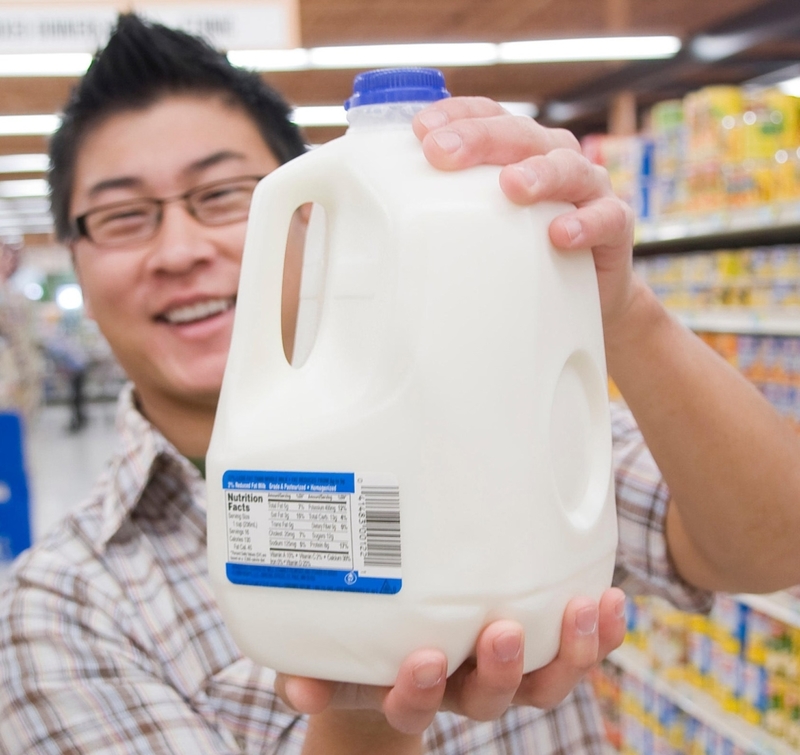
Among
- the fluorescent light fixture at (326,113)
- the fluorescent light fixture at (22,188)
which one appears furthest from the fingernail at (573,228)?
the fluorescent light fixture at (22,188)

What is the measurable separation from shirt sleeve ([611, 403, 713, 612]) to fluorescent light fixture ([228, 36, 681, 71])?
217 inches

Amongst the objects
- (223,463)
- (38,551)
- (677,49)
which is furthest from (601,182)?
(677,49)

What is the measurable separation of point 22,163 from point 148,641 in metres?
11.2

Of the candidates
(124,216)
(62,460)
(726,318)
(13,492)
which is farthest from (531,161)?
(62,460)

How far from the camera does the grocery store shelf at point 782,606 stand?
6.95ft

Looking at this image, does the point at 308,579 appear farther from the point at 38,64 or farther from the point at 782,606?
the point at 38,64

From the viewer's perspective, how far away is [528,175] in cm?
71

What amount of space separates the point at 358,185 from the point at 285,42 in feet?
7.10

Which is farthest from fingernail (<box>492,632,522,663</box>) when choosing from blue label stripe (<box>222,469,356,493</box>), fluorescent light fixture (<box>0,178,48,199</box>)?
fluorescent light fixture (<box>0,178,48,199</box>)

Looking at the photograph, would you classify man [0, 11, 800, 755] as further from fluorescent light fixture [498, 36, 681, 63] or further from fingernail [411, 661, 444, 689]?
fluorescent light fixture [498, 36, 681, 63]

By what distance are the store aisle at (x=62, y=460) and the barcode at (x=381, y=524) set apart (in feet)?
11.5

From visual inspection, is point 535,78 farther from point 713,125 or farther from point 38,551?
point 38,551

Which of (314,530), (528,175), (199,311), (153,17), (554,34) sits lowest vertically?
(314,530)

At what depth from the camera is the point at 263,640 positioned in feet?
2.52
